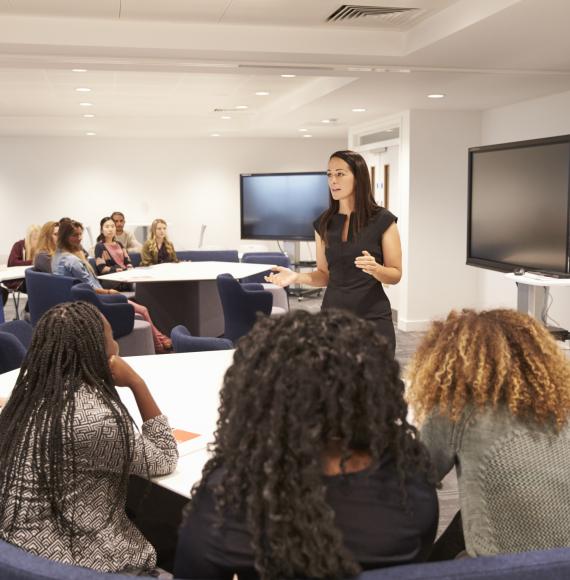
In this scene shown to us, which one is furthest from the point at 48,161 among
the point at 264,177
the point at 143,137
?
the point at 264,177

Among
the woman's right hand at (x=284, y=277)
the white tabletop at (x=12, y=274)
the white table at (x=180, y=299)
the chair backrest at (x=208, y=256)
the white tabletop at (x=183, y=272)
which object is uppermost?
the woman's right hand at (x=284, y=277)

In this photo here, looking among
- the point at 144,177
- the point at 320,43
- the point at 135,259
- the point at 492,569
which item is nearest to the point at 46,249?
the point at 135,259

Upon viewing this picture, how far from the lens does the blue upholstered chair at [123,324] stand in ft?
17.5

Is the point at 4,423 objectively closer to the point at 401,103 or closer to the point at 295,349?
the point at 295,349

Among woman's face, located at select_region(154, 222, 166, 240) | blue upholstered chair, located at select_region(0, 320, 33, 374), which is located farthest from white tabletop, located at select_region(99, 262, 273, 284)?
blue upholstered chair, located at select_region(0, 320, 33, 374)

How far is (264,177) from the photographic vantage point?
1170cm

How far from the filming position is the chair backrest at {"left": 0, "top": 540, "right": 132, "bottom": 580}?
45.1 inches

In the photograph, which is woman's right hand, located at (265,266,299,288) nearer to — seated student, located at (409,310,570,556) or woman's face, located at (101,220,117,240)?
seated student, located at (409,310,570,556)

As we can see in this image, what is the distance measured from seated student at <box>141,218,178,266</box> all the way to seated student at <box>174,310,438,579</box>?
6.85 metres

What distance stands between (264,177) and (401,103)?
13.1ft

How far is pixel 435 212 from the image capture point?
870 centimetres

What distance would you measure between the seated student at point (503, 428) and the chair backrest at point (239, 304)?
13.4 feet

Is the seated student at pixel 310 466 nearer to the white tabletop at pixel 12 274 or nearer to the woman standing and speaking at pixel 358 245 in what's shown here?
the woman standing and speaking at pixel 358 245

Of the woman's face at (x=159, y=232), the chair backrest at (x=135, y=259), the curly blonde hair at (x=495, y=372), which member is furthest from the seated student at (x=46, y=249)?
the curly blonde hair at (x=495, y=372)
